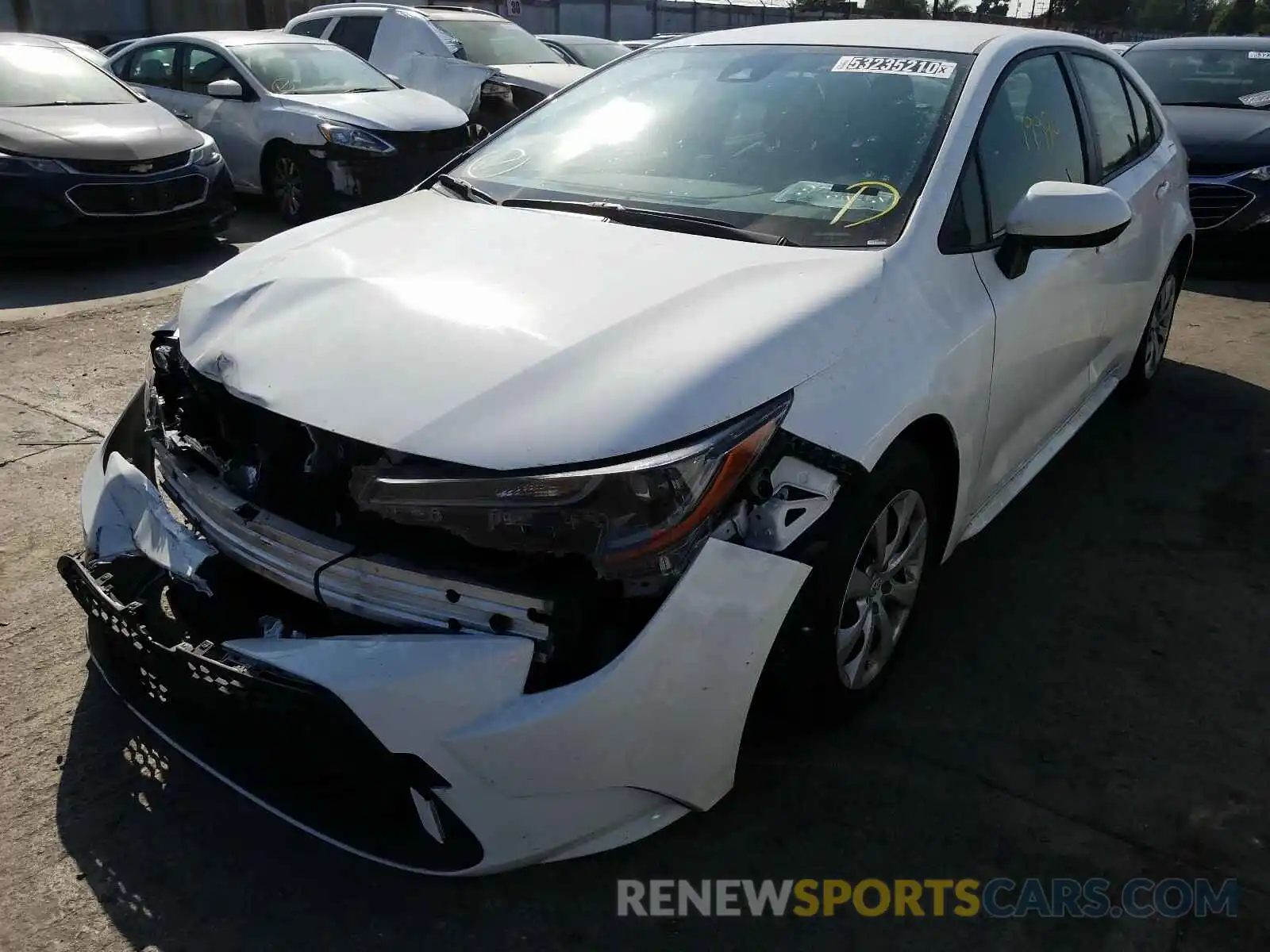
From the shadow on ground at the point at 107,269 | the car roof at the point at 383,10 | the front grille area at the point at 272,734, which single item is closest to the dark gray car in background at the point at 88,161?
the shadow on ground at the point at 107,269

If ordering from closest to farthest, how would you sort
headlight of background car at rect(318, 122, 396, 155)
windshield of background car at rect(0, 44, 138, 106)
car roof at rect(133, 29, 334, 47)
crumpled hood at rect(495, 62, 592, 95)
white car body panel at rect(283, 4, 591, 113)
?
1. windshield of background car at rect(0, 44, 138, 106)
2. headlight of background car at rect(318, 122, 396, 155)
3. car roof at rect(133, 29, 334, 47)
4. crumpled hood at rect(495, 62, 592, 95)
5. white car body panel at rect(283, 4, 591, 113)

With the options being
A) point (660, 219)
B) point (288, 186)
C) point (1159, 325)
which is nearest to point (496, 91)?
point (288, 186)

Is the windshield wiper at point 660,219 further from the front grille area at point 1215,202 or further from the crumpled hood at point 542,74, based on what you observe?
the crumpled hood at point 542,74

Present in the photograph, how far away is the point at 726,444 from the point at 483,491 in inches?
18.1

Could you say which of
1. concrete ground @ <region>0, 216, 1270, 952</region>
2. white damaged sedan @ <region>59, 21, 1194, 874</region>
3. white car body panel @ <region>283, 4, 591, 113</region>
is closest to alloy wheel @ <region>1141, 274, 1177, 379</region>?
concrete ground @ <region>0, 216, 1270, 952</region>

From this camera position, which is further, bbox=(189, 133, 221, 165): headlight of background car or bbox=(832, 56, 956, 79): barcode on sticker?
bbox=(189, 133, 221, 165): headlight of background car

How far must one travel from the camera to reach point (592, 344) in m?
2.15

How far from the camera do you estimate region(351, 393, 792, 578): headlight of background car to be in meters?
1.91

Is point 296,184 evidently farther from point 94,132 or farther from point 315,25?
point 315,25

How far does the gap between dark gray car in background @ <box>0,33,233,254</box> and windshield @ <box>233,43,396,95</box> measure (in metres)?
1.28

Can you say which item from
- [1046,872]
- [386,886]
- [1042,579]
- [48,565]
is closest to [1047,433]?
[1042,579]

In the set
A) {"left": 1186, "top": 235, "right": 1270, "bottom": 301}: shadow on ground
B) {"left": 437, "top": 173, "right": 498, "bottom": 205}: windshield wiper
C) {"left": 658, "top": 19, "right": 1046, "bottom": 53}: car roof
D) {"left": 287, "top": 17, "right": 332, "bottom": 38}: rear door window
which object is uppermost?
{"left": 658, "top": 19, "right": 1046, "bottom": 53}: car roof

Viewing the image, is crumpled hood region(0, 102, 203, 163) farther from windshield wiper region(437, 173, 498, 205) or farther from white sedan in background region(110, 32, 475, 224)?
windshield wiper region(437, 173, 498, 205)

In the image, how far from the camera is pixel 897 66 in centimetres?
314
